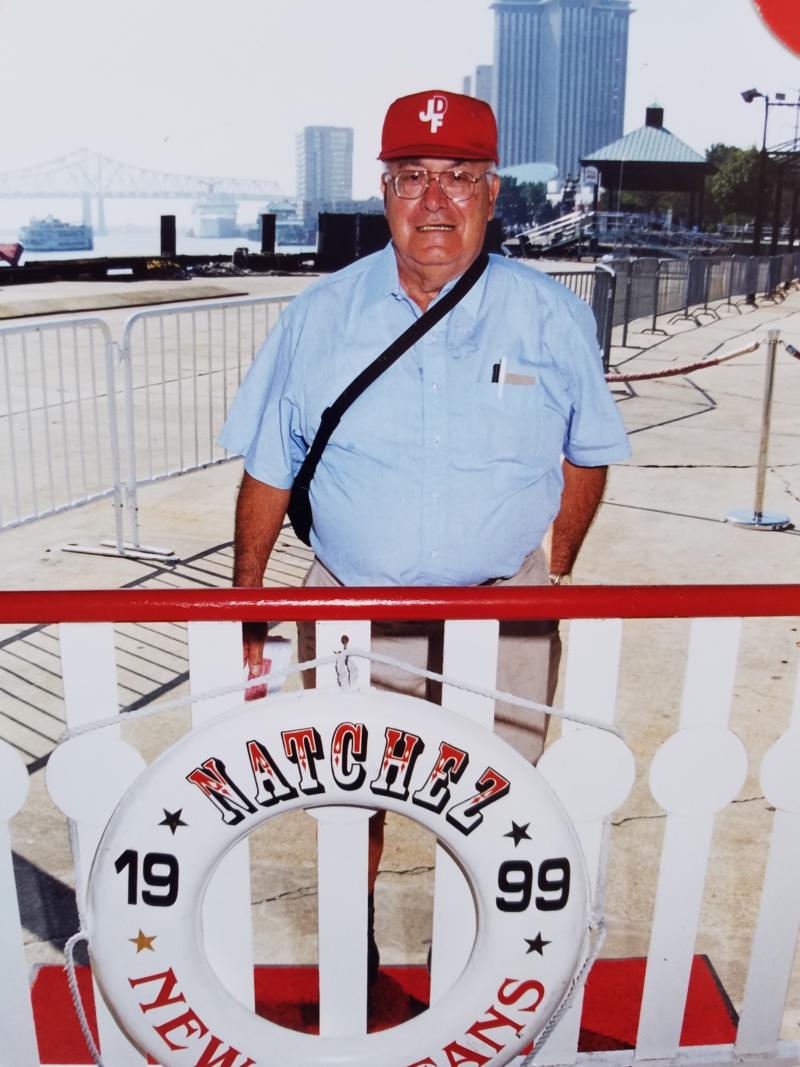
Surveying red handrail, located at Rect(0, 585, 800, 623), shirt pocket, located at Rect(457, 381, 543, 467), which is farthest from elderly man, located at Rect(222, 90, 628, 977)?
red handrail, located at Rect(0, 585, 800, 623)

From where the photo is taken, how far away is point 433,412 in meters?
2.32

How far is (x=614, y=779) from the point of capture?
6.61ft

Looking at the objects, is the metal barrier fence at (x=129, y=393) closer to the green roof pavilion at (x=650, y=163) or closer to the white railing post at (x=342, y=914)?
the white railing post at (x=342, y=914)

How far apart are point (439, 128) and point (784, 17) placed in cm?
420

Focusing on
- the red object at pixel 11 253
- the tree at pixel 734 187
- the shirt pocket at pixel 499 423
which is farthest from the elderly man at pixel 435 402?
the tree at pixel 734 187

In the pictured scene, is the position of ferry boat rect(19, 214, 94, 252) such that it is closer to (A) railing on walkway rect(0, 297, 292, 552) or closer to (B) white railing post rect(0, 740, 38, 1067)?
(A) railing on walkway rect(0, 297, 292, 552)

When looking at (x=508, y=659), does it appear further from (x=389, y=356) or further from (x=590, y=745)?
(x=389, y=356)

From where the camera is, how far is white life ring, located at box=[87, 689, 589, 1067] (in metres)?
1.80

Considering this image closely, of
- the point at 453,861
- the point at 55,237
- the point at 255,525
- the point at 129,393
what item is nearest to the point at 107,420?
the point at 129,393

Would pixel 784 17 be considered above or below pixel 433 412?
above

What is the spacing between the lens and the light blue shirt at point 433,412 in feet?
7.66

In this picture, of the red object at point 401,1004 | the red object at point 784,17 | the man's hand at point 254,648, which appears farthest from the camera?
the red object at point 784,17

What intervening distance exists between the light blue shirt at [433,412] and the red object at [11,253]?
106ft

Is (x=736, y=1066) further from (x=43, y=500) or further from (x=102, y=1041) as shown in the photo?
(x=43, y=500)
